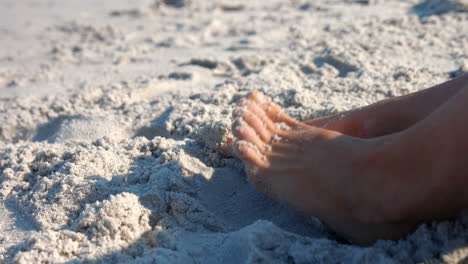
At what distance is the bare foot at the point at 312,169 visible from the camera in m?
1.23

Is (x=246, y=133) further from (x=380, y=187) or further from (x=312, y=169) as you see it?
(x=380, y=187)

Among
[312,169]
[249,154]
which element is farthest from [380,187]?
[249,154]

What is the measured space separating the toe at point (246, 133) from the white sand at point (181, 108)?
0.49 ft

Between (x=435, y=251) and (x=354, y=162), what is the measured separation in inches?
12.0

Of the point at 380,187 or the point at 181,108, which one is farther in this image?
the point at 181,108

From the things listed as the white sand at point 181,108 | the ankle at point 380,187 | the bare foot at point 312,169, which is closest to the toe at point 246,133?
the bare foot at point 312,169

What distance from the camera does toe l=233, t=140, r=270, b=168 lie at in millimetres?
1431

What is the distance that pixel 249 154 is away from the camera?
143 centimetres

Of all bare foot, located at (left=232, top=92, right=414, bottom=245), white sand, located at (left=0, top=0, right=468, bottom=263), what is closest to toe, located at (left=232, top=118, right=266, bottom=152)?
bare foot, located at (left=232, top=92, right=414, bottom=245)

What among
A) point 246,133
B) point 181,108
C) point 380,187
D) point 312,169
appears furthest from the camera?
point 181,108

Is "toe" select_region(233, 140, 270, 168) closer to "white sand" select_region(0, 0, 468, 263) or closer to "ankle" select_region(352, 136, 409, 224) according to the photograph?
"white sand" select_region(0, 0, 468, 263)

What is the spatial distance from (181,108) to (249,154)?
78 cm

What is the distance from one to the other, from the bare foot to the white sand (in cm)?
6

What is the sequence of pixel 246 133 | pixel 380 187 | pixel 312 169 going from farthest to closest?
1. pixel 246 133
2. pixel 312 169
3. pixel 380 187
